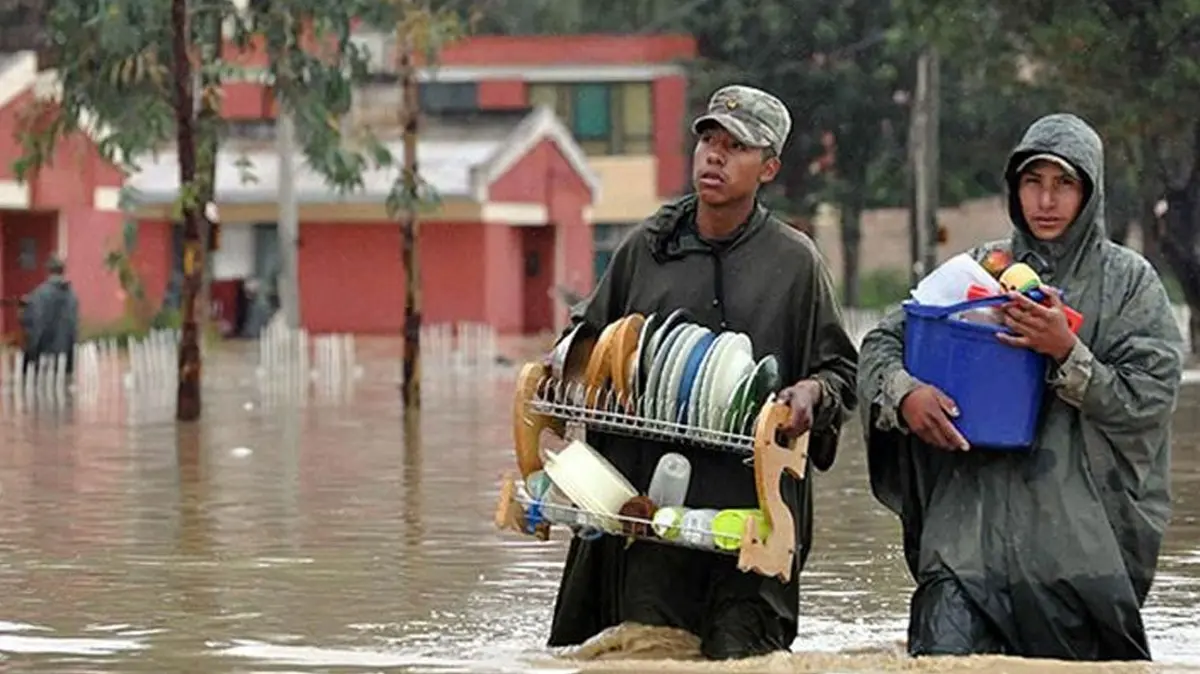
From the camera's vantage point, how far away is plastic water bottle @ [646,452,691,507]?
9.62 meters

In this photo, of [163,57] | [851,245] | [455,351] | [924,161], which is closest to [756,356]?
[163,57]

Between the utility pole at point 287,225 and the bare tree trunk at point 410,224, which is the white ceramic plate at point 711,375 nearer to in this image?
the bare tree trunk at point 410,224

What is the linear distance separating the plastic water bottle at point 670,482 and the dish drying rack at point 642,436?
0.24 ft

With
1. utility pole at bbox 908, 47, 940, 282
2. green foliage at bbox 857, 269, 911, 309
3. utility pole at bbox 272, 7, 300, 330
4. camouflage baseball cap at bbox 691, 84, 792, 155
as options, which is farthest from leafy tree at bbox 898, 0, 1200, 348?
camouflage baseball cap at bbox 691, 84, 792, 155

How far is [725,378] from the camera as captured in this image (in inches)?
373

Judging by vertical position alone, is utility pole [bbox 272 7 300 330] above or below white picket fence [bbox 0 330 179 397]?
above

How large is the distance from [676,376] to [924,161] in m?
46.4

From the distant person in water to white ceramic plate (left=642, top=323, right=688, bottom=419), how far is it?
27.4 m

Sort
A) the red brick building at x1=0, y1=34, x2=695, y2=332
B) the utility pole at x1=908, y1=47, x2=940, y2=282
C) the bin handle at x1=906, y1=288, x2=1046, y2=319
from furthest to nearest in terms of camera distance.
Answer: the red brick building at x1=0, y1=34, x2=695, y2=332
the utility pole at x1=908, y1=47, x2=940, y2=282
the bin handle at x1=906, y1=288, x2=1046, y2=319

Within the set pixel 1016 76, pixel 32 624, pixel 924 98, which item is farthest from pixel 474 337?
pixel 32 624

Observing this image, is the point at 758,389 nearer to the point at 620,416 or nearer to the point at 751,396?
the point at 751,396

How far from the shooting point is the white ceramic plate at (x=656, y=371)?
9.60 metres

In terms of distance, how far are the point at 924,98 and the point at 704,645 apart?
1800 inches

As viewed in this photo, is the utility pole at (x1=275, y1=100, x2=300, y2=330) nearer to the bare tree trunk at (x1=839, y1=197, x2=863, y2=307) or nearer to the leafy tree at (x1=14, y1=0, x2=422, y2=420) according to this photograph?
the bare tree trunk at (x1=839, y1=197, x2=863, y2=307)
